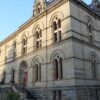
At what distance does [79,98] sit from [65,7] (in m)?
11.1

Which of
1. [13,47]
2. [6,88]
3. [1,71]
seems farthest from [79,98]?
[1,71]

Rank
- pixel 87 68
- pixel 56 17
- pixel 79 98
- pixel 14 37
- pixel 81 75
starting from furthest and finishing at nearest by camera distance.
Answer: pixel 14 37
pixel 56 17
pixel 87 68
pixel 81 75
pixel 79 98

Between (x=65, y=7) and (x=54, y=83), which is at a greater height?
(x=65, y=7)

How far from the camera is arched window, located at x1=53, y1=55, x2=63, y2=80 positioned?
21866mm

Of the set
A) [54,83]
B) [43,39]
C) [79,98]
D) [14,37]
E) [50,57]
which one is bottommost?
[79,98]

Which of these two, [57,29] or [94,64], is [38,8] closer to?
[57,29]

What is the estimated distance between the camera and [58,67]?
72.8ft

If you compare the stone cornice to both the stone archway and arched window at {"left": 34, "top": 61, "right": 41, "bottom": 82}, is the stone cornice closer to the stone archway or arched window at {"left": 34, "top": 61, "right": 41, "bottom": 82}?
the stone archway

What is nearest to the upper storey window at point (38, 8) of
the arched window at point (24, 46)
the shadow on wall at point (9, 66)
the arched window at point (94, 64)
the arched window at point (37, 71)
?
the arched window at point (24, 46)

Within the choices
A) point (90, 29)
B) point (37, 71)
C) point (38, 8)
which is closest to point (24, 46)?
point (37, 71)

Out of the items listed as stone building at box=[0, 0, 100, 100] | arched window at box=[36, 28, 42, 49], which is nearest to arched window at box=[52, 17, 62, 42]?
stone building at box=[0, 0, 100, 100]

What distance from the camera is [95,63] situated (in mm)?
24250

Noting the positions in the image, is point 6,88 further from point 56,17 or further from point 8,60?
point 56,17

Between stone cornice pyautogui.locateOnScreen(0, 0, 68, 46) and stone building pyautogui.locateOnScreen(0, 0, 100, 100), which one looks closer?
stone building pyautogui.locateOnScreen(0, 0, 100, 100)
